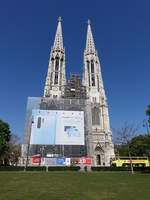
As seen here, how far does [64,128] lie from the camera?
131 feet

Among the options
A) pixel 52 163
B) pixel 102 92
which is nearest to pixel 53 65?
pixel 102 92

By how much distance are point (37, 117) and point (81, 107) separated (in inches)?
494

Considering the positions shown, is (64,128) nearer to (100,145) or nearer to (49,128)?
(49,128)

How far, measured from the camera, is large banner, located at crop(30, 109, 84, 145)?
3853cm

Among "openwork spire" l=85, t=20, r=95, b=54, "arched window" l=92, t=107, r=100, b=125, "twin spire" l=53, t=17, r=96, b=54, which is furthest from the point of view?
"openwork spire" l=85, t=20, r=95, b=54

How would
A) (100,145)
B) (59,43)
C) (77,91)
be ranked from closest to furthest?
(100,145) < (77,91) < (59,43)

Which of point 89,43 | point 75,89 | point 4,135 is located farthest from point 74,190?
point 89,43

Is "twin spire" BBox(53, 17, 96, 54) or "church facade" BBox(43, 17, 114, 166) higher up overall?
"twin spire" BBox(53, 17, 96, 54)

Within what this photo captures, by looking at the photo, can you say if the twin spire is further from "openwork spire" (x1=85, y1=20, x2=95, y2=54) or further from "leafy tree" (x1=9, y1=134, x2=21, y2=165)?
"leafy tree" (x1=9, y1=134, x2=21, y2=165)

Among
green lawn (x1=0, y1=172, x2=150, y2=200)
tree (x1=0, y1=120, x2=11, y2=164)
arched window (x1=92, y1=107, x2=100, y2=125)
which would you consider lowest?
green lawn (x1=0, y1=172, x2=150, y2=200)

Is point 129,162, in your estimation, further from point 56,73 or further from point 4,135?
point 56,73

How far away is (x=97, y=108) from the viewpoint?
6166 cm

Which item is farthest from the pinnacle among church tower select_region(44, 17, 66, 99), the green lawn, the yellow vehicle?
the green lawn

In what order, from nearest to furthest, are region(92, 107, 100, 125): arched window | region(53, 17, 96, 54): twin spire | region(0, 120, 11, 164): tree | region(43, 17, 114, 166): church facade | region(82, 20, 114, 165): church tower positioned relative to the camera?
1. region(0, 120, 11, 164): tree
2. region(82, 20, 114, 165): church tower
3. region(43, 17, 114, 166): church facade
4. region(92, 107, 100, 125): arched window
5. region(53, 17, 96, 54): twin spire
